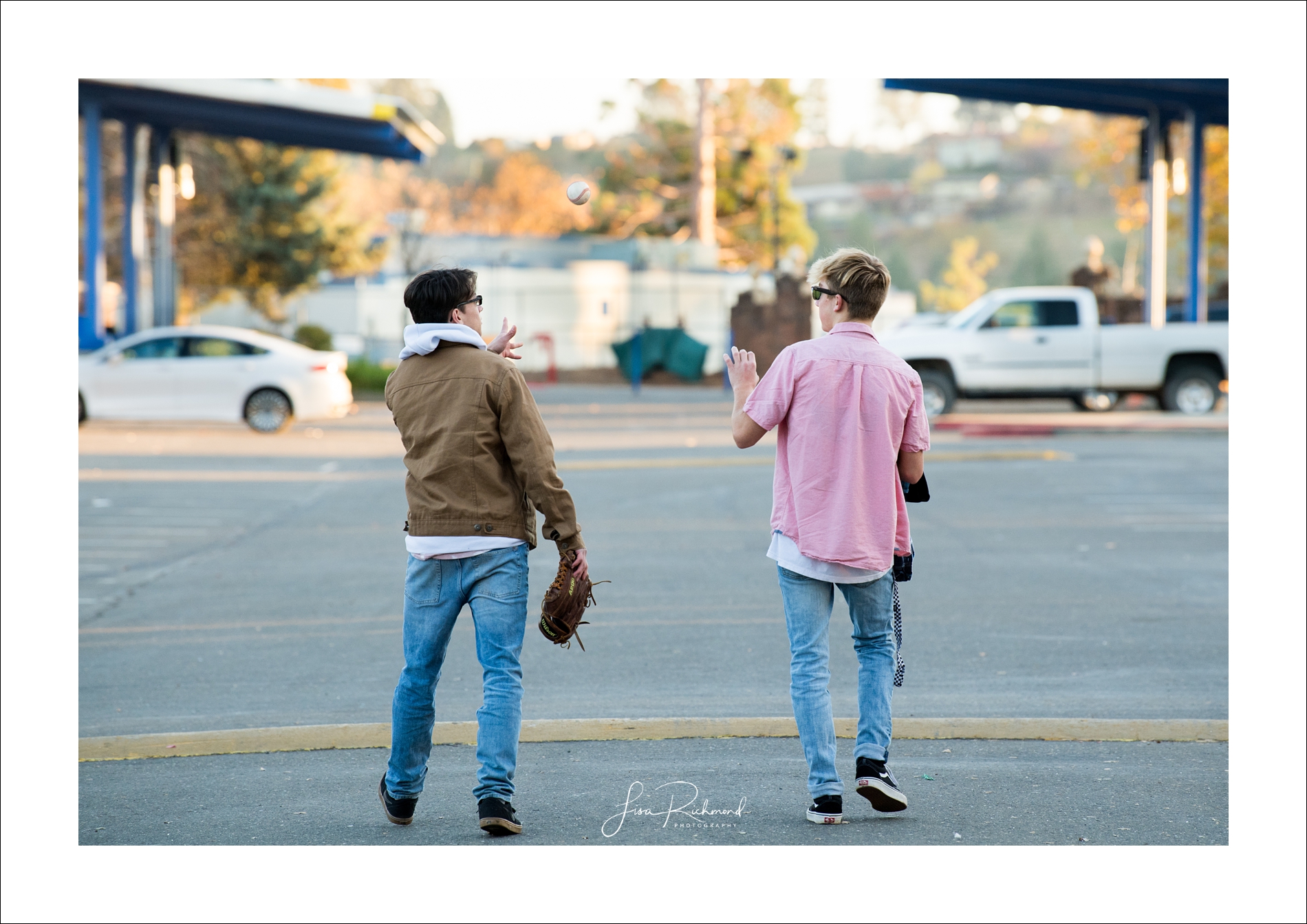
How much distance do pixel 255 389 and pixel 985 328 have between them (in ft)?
36.9

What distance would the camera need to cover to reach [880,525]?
175 inches

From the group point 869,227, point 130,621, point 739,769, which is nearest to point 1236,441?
point 739,769

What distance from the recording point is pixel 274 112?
26.4m

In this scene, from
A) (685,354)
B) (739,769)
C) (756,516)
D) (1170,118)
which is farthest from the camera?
(685,354)

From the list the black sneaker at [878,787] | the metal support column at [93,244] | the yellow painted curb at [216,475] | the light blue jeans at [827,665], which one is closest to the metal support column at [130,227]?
the metal support column at [93,244]

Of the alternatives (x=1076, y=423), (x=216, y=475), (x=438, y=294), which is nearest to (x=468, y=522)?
(x=438, y=294)

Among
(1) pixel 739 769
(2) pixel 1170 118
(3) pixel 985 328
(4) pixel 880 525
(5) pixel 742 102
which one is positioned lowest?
(1) pixel 739 769

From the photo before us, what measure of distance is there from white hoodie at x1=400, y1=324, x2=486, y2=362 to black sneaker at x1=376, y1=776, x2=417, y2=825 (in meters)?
1.37

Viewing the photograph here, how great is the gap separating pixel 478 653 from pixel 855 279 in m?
1.65

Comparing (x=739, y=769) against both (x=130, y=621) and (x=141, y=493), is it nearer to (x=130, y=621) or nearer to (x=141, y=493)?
(x=130, y=621)

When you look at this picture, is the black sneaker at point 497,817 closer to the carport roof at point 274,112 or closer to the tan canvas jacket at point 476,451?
the tan canvas jacket at point 476,451

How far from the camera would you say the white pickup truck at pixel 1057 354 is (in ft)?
74.4

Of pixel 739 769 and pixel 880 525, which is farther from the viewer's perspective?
pixel 739 769

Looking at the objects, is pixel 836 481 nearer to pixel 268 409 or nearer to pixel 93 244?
Result: pixel 268 409
